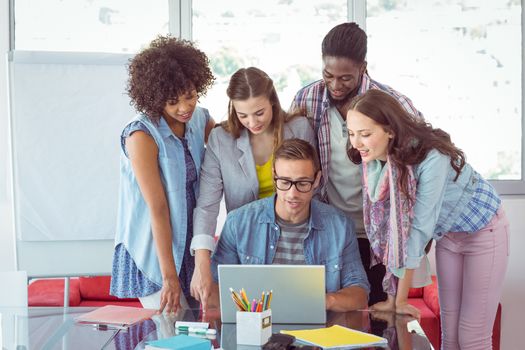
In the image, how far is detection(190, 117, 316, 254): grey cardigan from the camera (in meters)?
2.27

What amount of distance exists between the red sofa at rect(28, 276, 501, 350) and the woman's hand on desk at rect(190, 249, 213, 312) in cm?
154

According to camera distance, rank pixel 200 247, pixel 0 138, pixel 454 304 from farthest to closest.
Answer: pixel 0 138
pixel 454 304
pixel 200 247

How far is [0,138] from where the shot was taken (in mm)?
3912

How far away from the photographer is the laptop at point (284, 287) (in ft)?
5.90

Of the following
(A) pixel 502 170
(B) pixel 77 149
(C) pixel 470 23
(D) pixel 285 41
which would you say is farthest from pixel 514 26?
(B) pixel 77 149

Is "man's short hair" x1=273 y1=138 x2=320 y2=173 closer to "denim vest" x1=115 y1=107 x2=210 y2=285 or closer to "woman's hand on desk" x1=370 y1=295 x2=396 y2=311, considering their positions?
"denim vest" x1=115 y1=107 x2=210 y2=285

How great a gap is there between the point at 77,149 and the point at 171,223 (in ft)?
3.01

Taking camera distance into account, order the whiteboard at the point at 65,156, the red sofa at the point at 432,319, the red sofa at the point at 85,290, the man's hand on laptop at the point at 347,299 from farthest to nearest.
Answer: the red sofa at the point at 85,290 → the red sofa at the point at 432,319 → the whiteboard at the point at 65,156 → the man's hand on laptop at the point at 347,299

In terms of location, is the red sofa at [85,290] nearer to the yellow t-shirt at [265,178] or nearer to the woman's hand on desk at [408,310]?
the yellow t-shirt at [265,178]

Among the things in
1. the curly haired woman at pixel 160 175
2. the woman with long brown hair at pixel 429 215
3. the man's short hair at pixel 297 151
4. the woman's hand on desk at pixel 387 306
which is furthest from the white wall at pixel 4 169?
the woman's hand on desk at pixel 387 306

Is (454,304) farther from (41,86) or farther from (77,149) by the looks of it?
(41,86)

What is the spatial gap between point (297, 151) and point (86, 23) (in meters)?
2.17

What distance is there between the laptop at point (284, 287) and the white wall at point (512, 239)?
92.6 inches

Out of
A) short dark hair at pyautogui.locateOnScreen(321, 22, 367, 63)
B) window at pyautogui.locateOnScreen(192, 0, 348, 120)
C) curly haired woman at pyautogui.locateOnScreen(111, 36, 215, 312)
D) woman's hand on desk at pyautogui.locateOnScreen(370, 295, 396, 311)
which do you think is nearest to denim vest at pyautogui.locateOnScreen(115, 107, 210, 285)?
curly haired woman at pyautogui.locateOnScreen(111, 36, 215, 312)
